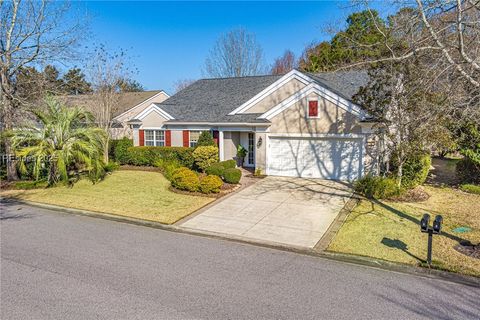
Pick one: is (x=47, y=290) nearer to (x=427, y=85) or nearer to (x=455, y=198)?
(x=427, y=85)

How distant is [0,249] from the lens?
8.48 meters

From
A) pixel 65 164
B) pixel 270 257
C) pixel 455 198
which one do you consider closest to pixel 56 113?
pixel 65 164

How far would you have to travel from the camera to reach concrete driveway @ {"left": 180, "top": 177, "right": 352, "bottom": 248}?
971cm

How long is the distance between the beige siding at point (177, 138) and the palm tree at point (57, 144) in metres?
5.36

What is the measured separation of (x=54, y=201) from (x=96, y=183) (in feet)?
10.4

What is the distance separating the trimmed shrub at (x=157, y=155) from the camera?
19859 millimetres

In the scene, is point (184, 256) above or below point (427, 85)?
below

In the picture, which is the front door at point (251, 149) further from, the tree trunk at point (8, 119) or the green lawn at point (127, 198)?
the tree trunk at point (8, 119)

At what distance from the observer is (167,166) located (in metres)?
18.6

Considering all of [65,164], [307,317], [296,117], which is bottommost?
[307,317]

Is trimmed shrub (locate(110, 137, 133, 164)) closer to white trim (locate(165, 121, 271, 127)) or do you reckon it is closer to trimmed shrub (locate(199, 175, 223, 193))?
white trim (locate(165, 121, 271, 127))

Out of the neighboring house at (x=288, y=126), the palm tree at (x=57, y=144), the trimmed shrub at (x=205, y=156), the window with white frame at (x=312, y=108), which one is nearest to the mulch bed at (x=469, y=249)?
the neighboring house at (x=288, y=126)

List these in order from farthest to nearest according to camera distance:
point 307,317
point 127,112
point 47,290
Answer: point 127,112 < point 47,290 < point 307,317

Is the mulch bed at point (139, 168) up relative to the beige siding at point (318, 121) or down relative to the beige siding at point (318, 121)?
down
